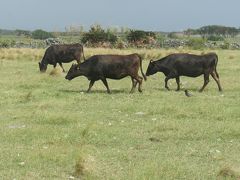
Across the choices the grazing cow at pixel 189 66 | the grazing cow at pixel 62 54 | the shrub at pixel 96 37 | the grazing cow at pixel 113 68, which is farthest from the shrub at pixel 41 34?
the grazing cow at pixel 113 68

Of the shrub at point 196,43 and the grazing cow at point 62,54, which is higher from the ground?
the grazing cow at point 62,54

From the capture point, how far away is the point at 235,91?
65.8 ft

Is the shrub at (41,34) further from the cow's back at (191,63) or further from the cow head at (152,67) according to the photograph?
the cow's back at (191,63)

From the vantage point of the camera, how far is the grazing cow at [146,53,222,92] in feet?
66.6

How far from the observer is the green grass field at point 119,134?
9438mm

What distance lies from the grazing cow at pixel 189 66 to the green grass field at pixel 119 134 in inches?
24.2

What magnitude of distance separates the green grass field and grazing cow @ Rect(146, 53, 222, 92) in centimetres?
61

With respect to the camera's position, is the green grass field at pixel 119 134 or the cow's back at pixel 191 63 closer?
the green grass field at pixel 119 134

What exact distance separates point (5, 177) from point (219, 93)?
11861mm

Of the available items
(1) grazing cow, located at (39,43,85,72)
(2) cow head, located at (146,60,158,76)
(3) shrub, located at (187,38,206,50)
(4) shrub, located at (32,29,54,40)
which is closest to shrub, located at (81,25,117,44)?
(3) shrub, located at (187,38,206,50)

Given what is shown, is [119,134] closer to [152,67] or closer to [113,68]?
[113,68]

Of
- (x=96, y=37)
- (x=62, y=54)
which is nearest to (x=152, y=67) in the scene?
(x=62, y=54)

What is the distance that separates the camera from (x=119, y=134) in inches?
485

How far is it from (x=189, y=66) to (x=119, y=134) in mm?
8809
